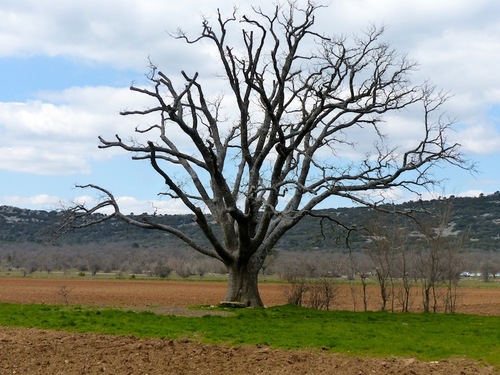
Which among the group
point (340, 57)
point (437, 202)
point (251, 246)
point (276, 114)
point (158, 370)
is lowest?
point (158, 370)

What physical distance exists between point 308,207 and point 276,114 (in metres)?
3.60

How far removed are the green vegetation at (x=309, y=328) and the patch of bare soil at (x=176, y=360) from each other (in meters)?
0.68

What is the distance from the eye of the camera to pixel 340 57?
86.8ft

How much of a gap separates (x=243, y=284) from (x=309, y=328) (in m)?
7.76

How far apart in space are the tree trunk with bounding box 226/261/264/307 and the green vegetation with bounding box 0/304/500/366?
2.12 meters

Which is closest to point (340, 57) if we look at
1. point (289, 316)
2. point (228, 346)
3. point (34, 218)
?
point (289, 316)

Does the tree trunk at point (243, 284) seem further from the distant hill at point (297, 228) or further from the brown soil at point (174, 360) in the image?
the distant hill at point (297, 228)

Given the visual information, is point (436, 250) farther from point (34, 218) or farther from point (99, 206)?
point (34, 218)

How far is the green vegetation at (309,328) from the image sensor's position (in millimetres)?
15695

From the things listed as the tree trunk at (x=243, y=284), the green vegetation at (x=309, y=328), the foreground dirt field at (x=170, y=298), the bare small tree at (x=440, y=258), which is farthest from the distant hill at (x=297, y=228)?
the green vegetation at (x=309, y=328)

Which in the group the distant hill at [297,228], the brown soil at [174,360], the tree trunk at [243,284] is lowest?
the brown soil at [174,360]

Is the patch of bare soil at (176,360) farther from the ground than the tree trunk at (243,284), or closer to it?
closer to it

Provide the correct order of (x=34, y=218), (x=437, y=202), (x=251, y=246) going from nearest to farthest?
(x=251, y=246), (x=437, y=202), (x=34, y=218)

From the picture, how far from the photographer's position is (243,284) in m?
26.3
